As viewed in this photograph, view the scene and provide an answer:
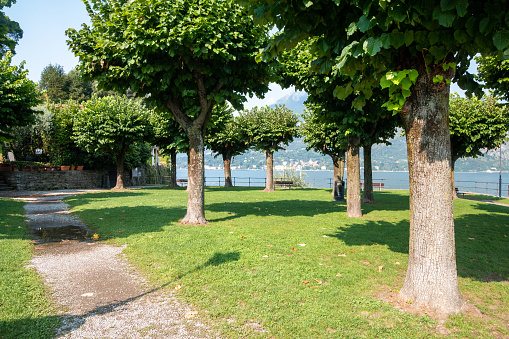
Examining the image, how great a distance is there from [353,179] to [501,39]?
340 inches

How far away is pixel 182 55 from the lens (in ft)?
27.2

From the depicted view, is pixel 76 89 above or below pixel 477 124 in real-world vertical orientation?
above

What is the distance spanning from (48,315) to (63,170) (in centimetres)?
2732

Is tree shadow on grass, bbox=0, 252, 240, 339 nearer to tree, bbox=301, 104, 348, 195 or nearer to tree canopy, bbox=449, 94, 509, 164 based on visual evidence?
tree, bbox=301, 104, 348, 195

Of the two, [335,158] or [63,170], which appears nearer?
[335,158]

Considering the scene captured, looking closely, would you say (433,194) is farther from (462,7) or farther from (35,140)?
(35,140)

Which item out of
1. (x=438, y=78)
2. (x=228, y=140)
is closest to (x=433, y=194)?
(x=438, y=78)

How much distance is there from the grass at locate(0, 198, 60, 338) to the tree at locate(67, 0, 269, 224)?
4.43 meters

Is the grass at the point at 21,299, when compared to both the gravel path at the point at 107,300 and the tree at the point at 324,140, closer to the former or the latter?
the gravel path at the point at 107,300

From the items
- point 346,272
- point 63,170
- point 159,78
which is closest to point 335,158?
point 159,78

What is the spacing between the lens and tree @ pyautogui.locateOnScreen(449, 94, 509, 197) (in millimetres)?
19906

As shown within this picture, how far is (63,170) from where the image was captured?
87.7ft

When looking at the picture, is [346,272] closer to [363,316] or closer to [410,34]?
[363,316]

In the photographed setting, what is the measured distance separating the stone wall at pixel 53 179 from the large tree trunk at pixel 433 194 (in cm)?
2742
